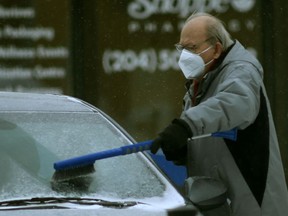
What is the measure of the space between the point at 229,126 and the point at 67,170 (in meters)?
0.79

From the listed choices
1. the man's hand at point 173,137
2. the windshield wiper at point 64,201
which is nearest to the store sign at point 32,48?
the man's hand at point 173,137

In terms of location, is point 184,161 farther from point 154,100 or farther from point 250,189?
point 154,100

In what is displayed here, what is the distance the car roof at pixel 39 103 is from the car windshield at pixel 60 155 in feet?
0.15

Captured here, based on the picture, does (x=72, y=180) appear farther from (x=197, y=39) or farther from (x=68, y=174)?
(x=197, y=39)

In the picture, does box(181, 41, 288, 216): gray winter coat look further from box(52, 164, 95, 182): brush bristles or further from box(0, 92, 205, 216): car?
box(52, 164, 95, 182): brush bristles

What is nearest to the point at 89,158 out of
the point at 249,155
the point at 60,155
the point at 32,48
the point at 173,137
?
the point at 60,155

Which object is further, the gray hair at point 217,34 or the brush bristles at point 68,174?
the gray hair at point 217,34

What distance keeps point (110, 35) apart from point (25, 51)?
33.4 inches

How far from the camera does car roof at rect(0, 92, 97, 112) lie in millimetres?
4715

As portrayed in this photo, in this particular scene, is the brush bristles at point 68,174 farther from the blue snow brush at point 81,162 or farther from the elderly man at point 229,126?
the elderly man at point 229,126

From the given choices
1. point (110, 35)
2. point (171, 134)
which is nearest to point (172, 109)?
point (110, 35)

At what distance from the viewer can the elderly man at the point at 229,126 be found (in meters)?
4.59

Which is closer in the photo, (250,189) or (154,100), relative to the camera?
(250,189)

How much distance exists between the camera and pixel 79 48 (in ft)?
32.8
